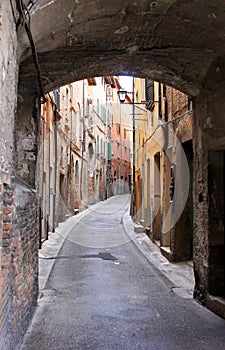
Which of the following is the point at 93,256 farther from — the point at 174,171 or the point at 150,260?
the point at 174,171

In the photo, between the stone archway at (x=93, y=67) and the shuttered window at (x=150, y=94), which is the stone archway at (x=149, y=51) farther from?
the shuttered window at (x=150, y=94)

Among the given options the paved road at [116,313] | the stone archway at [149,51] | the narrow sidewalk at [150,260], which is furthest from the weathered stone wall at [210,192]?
the narrow sidewalk at [150,260]

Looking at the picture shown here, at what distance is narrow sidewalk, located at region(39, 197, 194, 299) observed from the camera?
7.68 meters

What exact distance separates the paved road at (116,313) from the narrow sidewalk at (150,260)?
173 mm

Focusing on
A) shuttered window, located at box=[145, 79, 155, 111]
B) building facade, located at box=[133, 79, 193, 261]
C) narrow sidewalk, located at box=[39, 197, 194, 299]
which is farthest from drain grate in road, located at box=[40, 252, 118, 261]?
shuttered window, located at box=[145, 79, 155, 111]

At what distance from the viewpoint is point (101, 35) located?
539 centimetres

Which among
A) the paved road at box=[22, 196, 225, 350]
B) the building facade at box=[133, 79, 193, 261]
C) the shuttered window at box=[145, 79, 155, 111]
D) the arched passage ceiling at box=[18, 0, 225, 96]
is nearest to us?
the arched passage ceiling at box=[18, 0, 225, 96]

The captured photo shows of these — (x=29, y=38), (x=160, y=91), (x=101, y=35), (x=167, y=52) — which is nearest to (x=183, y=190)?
(x=160, y=91)

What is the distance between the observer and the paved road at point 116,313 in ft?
15.8

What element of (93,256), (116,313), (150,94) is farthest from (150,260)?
(150,94)

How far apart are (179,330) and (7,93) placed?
3.58 meters

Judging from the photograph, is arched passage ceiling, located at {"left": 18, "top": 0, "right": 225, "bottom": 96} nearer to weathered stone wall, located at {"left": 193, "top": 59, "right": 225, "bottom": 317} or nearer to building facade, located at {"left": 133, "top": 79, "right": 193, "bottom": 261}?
weathered stone wall, located at {"left": 193, "top": 59, "right": 225, "bottom": 317}

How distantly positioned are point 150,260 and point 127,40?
6163 millimetres

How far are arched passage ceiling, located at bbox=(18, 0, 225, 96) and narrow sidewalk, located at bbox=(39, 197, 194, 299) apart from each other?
3451mm
